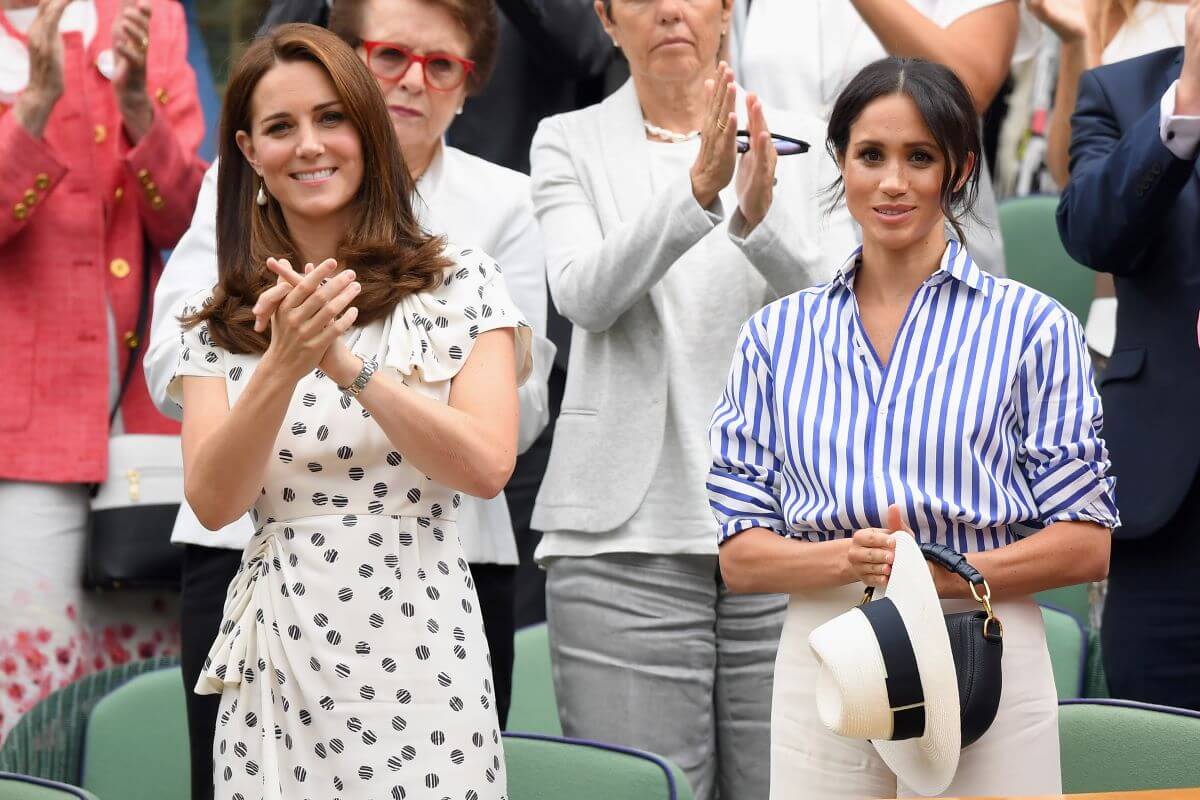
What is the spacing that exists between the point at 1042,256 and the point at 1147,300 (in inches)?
73.7

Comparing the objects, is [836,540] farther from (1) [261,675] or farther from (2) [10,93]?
(2) [10,93]

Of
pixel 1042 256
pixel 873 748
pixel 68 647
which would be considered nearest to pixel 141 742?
pixel 68 647

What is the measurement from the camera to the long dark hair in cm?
248

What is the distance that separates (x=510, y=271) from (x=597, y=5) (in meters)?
0.53

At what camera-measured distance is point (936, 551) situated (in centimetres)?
224

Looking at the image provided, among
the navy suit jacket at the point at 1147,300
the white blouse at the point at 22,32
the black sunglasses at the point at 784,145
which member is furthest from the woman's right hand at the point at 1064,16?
the white blouse at the point at 22,32

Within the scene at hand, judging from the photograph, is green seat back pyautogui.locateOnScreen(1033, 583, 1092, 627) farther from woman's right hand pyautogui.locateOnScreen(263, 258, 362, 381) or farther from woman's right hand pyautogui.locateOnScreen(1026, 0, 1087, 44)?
woman's right hand pyautogui.locateOnScreen(263, 258, 362, 381)

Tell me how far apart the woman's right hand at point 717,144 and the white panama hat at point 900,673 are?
2.93 feet

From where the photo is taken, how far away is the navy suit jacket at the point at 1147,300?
2844 millimetres

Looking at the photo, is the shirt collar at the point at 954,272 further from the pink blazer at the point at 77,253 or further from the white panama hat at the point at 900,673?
the pink blazer at the point at 77,253

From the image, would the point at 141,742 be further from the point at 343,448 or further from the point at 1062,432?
the point at 1062,432

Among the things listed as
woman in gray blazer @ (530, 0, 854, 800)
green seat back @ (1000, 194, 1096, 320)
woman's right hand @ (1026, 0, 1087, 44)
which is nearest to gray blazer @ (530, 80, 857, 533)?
woman in gray blazer @ (530, 0, 854, 800)

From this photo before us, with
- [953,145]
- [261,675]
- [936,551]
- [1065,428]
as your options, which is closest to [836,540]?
[936,551]

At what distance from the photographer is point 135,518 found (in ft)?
11.7
